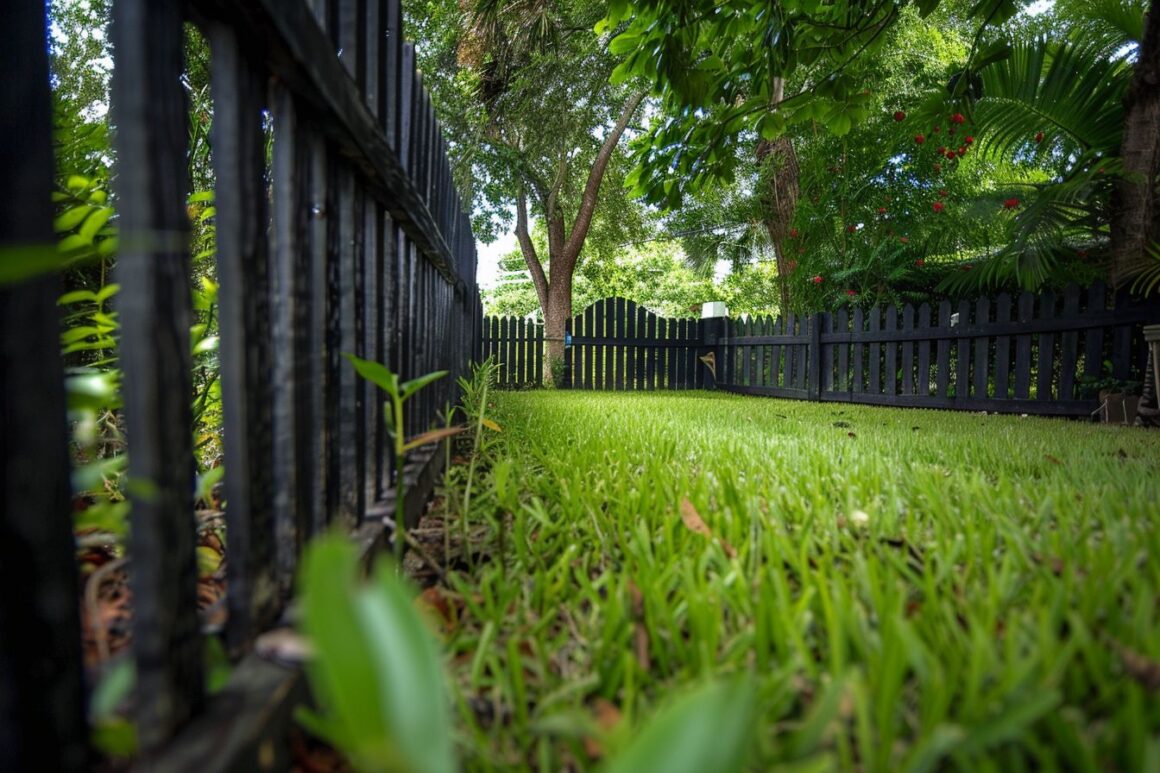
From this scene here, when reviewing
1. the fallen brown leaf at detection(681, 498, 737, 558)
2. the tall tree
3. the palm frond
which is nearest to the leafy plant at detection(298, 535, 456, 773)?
the fallen brown leaf at detection(681, 498, 737, 558)

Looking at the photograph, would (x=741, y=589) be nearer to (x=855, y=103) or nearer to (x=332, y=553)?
(x=332, y=553)

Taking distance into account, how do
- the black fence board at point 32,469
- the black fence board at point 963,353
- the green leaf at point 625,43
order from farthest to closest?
the black fence board at point 963,353 → the green leaf at point 625,43 → the black fence board at point 32,469

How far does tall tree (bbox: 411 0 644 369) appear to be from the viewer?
26.0 ft

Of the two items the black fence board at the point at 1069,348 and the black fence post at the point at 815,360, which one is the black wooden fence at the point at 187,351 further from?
the black fence post at the point at 815,360

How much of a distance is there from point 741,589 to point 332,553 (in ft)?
2.55

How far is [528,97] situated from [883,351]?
5.84 meters

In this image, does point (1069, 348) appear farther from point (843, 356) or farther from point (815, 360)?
point (815, 360)

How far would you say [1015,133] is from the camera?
16.9ft

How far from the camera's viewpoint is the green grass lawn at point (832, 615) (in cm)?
54

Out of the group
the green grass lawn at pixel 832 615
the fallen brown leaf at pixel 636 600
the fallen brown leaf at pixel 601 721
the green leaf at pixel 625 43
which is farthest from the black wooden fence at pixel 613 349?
the fallen brown leaf at pixel 601 721

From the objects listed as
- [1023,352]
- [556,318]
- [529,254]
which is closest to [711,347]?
[556,318]

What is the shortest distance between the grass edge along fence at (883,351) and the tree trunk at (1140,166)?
0.97ft

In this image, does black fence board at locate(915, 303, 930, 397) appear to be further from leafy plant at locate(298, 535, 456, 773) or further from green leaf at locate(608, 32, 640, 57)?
leafy plant at locate(298, 535, 456, 773)

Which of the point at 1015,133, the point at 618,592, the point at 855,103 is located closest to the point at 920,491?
the point at 618,592
